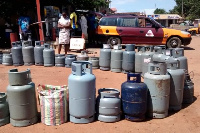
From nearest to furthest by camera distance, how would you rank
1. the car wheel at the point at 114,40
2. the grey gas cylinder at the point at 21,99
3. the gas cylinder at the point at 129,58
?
the grey gas cylinder at the point at 21,99
the gas cylinder at the point at 129,58
the car wheel at the point at 114,40

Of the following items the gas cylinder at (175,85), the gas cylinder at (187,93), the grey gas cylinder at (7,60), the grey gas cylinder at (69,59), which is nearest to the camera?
the gas cylinder at (175,85)

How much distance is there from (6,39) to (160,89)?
490 inches

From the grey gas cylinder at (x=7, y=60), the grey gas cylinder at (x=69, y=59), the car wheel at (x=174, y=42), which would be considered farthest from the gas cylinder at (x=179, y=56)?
the car wheel at (x=174, y=42)

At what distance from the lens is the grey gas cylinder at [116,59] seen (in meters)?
7.80

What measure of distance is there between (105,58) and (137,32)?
222 inches

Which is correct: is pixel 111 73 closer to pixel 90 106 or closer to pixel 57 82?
pixel 57 82

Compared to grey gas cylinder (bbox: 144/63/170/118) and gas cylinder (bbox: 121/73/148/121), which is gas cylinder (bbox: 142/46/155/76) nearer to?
grey gas cylinder (bbox: 144/63/170/118)

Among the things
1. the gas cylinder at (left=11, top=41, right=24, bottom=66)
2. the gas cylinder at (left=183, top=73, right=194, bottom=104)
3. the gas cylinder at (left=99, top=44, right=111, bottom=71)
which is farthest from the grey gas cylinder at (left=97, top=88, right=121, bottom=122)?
the gas cylinder at (left=11, top=41, right=24, bottom=66)

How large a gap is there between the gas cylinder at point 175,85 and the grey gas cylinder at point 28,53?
18.3ft

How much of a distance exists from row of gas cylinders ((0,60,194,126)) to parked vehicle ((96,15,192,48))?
29.3 ft

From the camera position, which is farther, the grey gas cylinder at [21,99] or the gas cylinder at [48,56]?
the gas cylinder at [48,56]

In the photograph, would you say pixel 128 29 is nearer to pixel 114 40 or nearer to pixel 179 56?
pixel 114 40

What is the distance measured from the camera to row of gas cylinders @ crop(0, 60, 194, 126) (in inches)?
159

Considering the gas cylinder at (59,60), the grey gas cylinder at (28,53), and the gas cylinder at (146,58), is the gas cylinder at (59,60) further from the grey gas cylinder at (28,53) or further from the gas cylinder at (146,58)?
the gas cylinder at (146,58)
